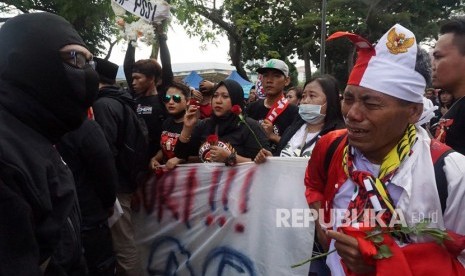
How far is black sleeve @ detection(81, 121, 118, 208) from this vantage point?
2.86 metres

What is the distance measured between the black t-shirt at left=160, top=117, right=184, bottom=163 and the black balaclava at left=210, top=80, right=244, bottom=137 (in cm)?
49

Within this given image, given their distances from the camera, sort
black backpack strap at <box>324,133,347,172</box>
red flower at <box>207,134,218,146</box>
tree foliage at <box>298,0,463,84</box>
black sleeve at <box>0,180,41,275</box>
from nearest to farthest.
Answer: black sleeve at <box>0,180,41,275</box>
black backpack strap at <box>324,133,347,172</box>
red flower at <box>207,134,218,146</box>
tree foliage at <box>298,0,463,84</box>

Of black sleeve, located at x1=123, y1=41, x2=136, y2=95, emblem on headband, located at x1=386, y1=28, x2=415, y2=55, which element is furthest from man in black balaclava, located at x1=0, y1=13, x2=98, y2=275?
black sleeve, located at x1=123, y1=41, x2=136, y2=95

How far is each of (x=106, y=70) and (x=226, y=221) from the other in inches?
64.4

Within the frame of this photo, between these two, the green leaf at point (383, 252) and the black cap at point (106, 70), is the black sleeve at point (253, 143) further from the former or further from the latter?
the green leaf at point (383, 252)

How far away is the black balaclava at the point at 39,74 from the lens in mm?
1616

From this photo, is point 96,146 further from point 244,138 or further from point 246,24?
point 246,24

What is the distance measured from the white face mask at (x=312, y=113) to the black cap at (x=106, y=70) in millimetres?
1644

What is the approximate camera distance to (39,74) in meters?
1.65

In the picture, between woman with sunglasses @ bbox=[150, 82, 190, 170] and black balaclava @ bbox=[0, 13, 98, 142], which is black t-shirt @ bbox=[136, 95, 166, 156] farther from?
black balaclava @ bbox=[0, 13, 98, 142]

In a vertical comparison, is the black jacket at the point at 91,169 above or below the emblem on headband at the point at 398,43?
below

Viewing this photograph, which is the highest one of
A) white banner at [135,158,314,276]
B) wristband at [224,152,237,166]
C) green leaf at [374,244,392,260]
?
green leaf at [374,244,392,260]

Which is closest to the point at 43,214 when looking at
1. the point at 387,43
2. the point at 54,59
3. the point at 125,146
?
the point at 54,59

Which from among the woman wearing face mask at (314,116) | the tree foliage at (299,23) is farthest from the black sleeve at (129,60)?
the tree foliage at (299,23)
